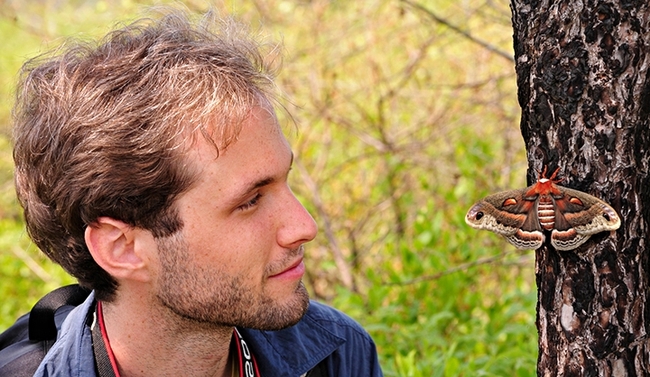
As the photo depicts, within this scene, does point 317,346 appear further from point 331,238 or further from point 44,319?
point 331,238

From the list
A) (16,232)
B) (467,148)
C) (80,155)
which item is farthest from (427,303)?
(16,232)

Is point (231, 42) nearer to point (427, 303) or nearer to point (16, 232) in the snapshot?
point (427, 303)

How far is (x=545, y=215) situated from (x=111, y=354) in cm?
131

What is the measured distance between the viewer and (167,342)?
7.22ft

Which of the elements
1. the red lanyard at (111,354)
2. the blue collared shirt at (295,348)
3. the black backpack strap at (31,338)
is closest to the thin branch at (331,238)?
the blue collared shirt at (295,348)

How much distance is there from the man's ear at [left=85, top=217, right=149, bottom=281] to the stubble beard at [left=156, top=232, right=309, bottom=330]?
78 mm

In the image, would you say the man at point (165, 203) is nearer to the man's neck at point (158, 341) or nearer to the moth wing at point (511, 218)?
the man's neck at point (158, 341)

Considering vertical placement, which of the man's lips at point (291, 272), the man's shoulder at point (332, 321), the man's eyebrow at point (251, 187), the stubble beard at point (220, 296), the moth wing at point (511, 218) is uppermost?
the man's eyebrow at point (251, 187)

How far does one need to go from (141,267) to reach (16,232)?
14.8 ft

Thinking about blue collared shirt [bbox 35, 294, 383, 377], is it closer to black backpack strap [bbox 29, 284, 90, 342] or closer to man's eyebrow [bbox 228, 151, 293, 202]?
black backpack strap [bbox 29, 284, 90, 342]

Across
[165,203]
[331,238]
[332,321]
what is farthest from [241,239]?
[331,238]

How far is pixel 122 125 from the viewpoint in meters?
2.04

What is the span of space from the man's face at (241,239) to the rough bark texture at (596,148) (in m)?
0.69

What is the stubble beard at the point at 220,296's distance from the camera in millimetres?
2027
